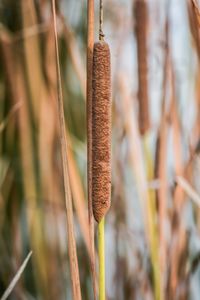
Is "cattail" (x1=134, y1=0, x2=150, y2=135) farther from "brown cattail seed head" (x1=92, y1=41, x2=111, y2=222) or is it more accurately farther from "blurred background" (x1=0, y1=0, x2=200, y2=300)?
"brown cattail seed head" (x1=92, y1=41, x2=111, y2=222)

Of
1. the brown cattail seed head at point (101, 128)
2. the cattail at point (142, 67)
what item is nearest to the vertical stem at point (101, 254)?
the brown cattail seed head at point (101, 128)

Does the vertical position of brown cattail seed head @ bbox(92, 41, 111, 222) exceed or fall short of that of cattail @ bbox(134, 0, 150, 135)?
it falls short

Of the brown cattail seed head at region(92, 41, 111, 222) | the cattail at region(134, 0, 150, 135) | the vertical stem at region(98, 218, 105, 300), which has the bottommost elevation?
the vertical stem at region(98, 218, 105, 300)

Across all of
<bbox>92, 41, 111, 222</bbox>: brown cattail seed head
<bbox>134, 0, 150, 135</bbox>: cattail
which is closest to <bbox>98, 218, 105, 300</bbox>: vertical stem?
<bbox>92, 41, 111, 222</bbox>: brown cattail seed head

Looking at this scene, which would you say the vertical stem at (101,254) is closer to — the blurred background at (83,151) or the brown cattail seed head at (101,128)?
the brown cattail seed head at (101,128)

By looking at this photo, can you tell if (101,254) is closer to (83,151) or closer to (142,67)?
(142,67)

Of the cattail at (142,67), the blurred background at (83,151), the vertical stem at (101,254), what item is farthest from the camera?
the blurred background at (83,151)
